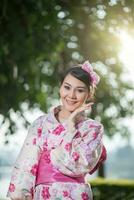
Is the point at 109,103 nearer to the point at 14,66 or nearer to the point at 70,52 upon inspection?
the point at 70,52

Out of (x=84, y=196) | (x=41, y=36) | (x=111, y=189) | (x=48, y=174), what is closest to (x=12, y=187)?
(x=48, y=174)

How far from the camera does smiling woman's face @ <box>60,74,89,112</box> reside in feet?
17.2

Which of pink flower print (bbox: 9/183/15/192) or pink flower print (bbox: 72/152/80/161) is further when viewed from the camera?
pink flower print (bbox: 9/183/15/192)

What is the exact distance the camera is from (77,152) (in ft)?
16.8

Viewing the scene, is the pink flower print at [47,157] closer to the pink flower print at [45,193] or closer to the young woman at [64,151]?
the young woman at [64,151]

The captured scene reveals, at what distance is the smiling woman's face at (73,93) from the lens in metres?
5.24

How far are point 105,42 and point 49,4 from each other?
655 cm

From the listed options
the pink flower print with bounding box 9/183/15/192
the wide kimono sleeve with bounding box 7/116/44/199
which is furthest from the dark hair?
the pink flower print with bounding box 9/183/15/192

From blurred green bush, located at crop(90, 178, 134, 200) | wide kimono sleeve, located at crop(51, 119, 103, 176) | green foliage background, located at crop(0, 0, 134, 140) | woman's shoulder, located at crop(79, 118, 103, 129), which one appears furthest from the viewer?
blurred green bush, located at crop(90, 178, 134, 200)

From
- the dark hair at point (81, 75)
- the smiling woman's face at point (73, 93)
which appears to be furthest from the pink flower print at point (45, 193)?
the dark hair at point (81, 75)

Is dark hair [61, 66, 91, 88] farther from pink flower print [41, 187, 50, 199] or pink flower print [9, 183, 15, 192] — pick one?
pink flower print [9, 183, 15, 192]

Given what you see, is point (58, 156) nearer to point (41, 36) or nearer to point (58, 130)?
point (58, 130)

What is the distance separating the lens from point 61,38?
1302cm

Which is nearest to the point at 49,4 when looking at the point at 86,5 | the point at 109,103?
the point at 86,5
